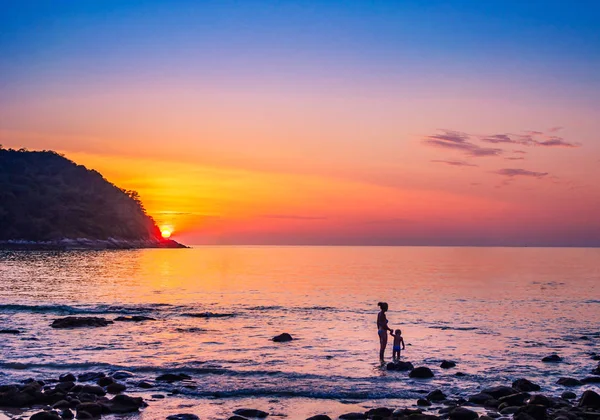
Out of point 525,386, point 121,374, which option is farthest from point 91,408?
point 525,386

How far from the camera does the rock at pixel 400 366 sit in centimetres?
2527

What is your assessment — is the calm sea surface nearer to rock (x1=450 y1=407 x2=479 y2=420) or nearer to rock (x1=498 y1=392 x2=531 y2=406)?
rock (x1=498 y1=392 x2=531 y2=406)

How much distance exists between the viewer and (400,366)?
2536 centimetres

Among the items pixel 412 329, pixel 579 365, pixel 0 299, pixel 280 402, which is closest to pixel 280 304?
pixel 412 329

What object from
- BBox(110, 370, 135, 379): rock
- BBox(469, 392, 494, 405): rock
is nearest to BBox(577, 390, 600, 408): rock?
BBox(469, 392, 494, 405): rock

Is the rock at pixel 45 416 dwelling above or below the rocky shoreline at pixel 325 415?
above

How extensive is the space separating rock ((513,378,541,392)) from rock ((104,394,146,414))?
1435 cm

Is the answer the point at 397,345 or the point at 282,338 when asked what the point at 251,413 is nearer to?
the point at 397,345

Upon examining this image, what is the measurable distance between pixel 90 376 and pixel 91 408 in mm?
5691

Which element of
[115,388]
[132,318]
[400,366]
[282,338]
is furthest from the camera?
[132,318]

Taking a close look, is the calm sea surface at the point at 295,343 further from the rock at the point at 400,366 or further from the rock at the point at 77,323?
the rock at the point at 77,323

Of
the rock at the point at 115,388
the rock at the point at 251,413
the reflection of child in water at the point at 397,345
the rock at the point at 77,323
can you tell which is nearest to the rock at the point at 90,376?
the rock at the point at 115,388

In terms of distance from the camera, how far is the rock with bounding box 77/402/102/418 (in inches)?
684

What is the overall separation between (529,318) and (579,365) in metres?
20.7
